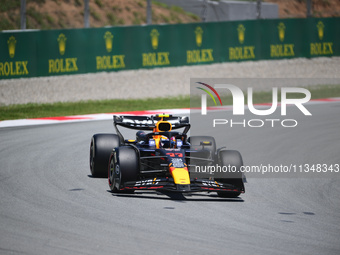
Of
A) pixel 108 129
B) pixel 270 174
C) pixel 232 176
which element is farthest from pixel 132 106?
pixel 232 176

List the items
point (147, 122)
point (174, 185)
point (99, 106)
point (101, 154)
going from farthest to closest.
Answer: point (99, 106), point (147, 122), point (101, 154), point (174, 185)

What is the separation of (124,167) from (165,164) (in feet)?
1.84

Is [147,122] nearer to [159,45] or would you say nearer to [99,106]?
[99,106]

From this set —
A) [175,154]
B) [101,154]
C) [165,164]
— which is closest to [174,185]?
[165,164]

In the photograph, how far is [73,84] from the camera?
23484mm

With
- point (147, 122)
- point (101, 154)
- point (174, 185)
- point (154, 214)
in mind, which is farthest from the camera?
point (147, 122)

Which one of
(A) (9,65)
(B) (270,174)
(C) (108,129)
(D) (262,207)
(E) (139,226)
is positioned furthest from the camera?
(A) (9,65)

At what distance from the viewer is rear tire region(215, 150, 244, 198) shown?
A: 32.0 ft

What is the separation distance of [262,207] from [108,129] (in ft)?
27.6

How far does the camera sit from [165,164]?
31.9 ft

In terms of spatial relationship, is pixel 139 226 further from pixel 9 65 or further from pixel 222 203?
pixel 9 65

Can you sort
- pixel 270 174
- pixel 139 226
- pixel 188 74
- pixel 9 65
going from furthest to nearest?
pixel 188 74 < pixel 9 65 < pixel 270 174 < pixel 139 226

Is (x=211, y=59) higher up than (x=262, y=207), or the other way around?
A: (x=211, y=59)

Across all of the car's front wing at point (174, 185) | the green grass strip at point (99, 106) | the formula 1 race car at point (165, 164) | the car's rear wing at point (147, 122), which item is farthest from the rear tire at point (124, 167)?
the green grass strip at point (99, 106)
